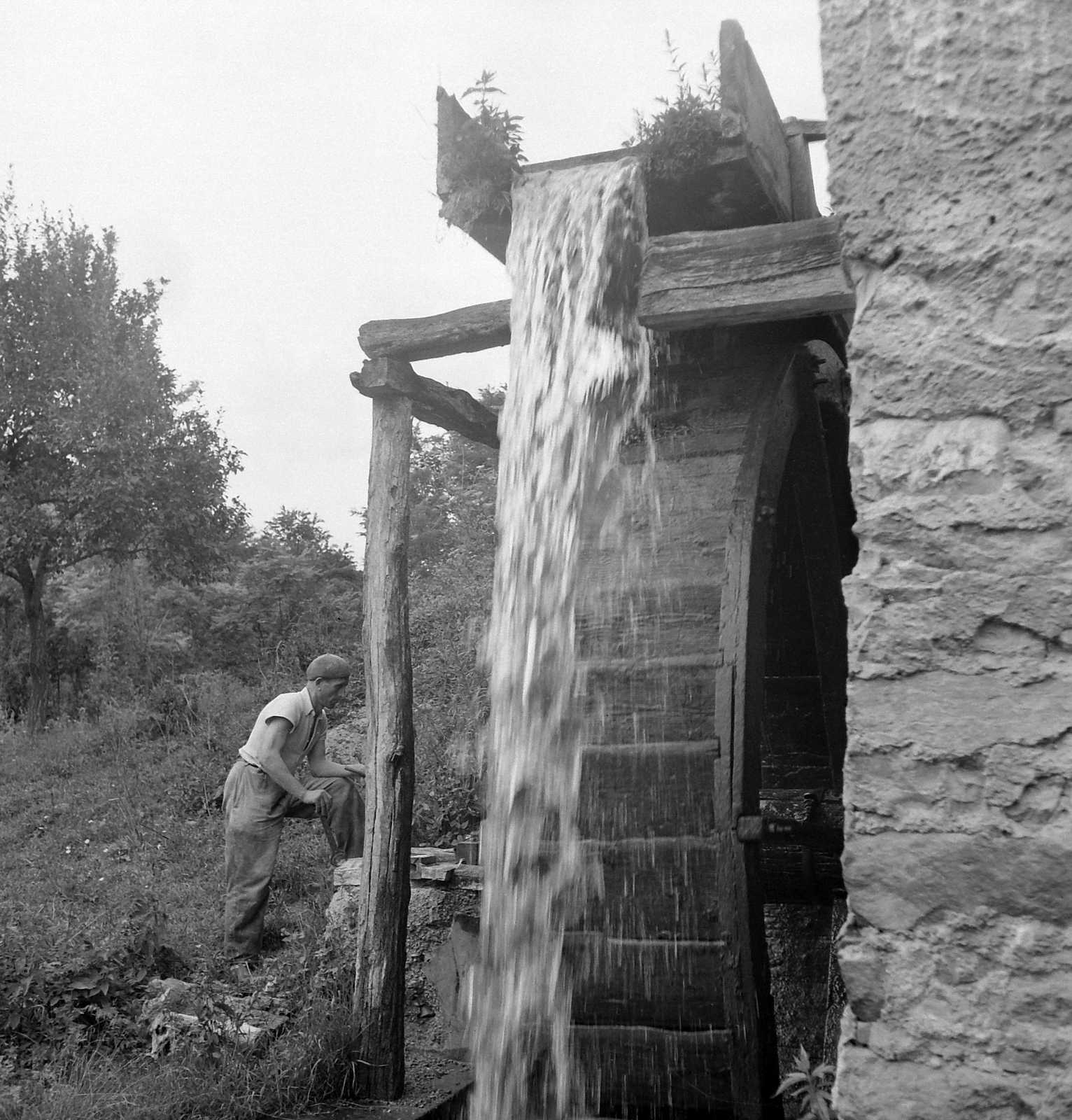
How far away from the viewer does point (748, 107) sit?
3.23 metres

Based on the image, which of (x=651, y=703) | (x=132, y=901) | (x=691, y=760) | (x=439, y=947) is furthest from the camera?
(x=132, y=901)

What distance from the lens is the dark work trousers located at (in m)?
5.19

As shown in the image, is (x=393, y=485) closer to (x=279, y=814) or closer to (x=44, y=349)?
(x=279, y=814)

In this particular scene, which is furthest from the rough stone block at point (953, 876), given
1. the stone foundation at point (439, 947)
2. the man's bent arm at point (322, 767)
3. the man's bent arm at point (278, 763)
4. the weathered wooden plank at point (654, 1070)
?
the man's bent arm at point (322, 767)

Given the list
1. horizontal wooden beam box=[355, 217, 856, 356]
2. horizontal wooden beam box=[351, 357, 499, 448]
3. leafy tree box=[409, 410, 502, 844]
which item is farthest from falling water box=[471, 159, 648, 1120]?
leafy tree box=[409, 410, 502, 844]

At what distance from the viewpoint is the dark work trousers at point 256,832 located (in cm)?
519

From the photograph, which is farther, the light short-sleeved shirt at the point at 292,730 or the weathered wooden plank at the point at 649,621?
the light short-sleeved shirt at the point at 292,730

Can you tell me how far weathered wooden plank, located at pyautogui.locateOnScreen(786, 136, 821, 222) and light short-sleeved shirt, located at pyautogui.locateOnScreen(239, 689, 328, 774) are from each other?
306 cm

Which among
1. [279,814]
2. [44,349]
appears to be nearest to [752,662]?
[279,814]

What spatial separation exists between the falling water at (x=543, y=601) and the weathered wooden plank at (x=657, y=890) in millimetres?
81

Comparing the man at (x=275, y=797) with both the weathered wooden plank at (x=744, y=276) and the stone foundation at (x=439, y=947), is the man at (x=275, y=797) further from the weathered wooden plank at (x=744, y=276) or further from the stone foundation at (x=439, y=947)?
the weathered wooden plank at (x=744, y=276)

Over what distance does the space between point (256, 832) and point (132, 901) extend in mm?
1281

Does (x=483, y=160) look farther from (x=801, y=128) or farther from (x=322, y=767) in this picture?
(x=322, y=767)

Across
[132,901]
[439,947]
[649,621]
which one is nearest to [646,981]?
[649,621]
